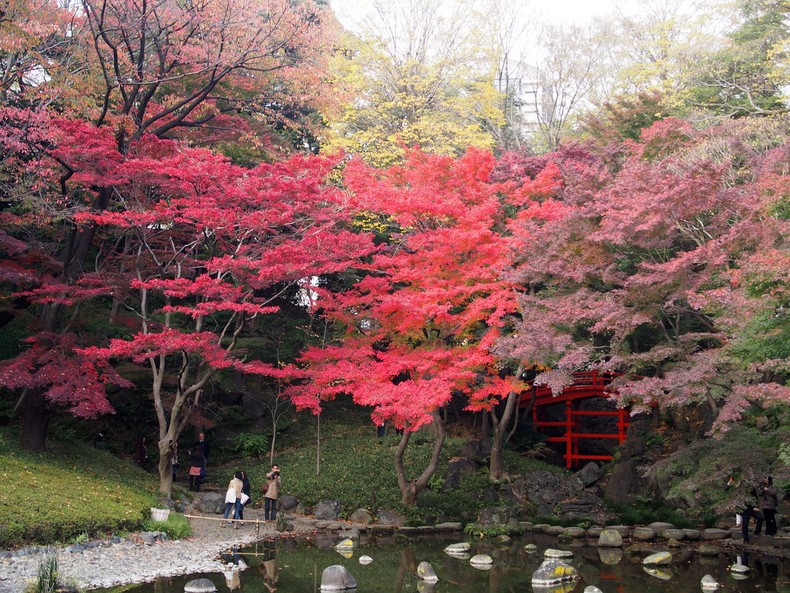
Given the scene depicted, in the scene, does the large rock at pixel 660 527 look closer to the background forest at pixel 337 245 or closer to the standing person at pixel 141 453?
the background forest at pixel 337 245

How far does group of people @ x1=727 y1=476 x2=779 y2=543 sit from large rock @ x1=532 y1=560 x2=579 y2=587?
4174mm

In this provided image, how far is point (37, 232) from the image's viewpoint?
57.1ft

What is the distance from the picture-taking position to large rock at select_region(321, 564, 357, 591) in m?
10.5

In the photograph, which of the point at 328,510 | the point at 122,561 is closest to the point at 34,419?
the point at 122,561

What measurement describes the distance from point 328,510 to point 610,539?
617 cm

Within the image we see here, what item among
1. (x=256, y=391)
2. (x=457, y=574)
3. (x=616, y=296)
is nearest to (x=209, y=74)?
(x=256, y=391)

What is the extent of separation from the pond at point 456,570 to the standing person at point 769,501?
718 mm

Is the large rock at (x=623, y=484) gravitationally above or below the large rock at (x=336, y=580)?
above

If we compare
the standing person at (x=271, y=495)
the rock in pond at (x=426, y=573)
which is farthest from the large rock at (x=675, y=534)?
the standing person at (x=271, y=495)

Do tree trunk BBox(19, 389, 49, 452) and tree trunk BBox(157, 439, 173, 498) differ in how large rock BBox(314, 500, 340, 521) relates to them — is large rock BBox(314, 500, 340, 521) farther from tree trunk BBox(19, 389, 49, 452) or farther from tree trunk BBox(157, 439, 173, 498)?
tree trunk BBox(19, 389, 49, 452)

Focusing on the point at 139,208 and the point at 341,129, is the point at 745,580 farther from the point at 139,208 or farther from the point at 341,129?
the point at 341,129

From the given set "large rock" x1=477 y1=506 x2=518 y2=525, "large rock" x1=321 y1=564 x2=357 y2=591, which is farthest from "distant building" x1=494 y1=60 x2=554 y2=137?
"large rock" x1=321 y1=564 x2=357 y2=591

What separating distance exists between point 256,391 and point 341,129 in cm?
882

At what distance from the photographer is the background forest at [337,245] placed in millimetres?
13531
